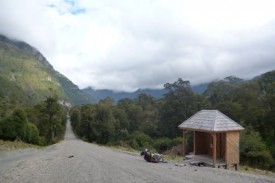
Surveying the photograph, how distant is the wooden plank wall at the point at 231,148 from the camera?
951 inches

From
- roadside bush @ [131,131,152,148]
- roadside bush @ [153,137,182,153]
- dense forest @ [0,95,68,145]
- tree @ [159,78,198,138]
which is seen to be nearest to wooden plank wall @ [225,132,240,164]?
roadside bush @ [153,137,182,153]

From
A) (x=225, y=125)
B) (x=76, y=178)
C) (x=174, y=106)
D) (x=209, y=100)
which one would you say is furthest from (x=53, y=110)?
(x=76, y=178)

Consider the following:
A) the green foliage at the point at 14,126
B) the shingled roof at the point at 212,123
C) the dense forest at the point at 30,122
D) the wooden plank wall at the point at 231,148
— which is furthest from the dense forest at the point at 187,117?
the green foliage at the point at 14,126

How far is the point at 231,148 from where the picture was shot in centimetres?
2452

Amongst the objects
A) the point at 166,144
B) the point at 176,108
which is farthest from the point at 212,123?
the point at 176,108

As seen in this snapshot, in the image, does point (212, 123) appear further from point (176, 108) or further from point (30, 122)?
point (30, 122)

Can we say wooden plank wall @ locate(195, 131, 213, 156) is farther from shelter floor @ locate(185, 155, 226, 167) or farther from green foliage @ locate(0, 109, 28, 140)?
green foliage @ locate(0, 109, 28, 140)

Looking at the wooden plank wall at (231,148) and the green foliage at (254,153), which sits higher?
the wooden plank wall at (231,148)

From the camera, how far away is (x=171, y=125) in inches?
2805

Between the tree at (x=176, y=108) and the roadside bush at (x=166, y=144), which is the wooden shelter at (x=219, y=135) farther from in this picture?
the tree at (x=176, y=108)

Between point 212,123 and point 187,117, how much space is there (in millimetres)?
46597

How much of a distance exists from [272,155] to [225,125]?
22465mm

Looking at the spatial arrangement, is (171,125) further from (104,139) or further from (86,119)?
(86,119)

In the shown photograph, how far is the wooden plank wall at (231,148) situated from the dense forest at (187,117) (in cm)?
1532
